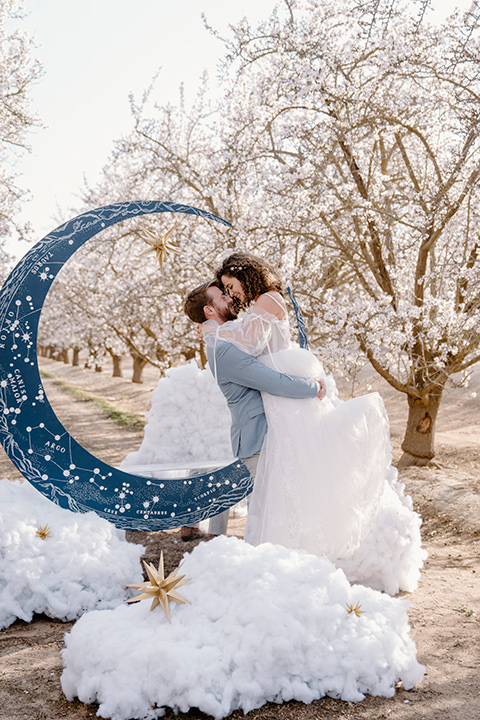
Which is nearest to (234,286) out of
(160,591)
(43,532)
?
(160,591)

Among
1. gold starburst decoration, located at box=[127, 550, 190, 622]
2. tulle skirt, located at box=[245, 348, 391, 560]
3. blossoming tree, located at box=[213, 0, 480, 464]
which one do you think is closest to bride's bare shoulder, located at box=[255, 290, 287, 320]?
tulle skirt, located at box=[245, 348, 391, 560]

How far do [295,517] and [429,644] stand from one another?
0.96 m

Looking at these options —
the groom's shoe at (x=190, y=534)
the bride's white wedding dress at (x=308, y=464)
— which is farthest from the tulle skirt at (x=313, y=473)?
the groom's shoe at (x=190, y=534)

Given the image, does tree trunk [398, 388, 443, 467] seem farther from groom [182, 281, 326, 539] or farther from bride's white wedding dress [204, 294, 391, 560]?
groom [182, 281, 326, 539]

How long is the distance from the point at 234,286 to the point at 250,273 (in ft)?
0.42

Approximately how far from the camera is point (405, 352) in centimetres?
719

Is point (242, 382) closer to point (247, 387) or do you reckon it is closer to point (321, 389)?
point (247, 387)

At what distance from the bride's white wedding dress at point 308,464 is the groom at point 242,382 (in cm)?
8

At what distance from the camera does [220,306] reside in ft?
12.8

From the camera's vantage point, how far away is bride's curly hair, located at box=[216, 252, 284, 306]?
352 cm

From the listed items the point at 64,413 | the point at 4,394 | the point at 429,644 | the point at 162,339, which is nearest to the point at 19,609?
the point at 4,394

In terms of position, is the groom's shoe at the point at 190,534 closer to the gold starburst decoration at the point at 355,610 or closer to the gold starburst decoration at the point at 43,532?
the gold starburst decoration at the point at 43,532

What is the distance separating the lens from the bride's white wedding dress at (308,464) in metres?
3.53

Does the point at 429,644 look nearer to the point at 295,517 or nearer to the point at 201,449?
the point at 295,517
